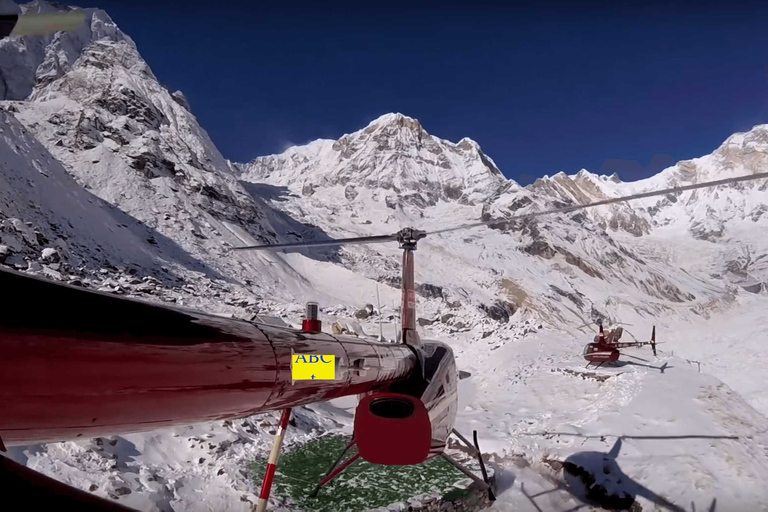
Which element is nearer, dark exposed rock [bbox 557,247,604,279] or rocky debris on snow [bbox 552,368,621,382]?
rocky debris on snow [bbox 552,368,621,382]

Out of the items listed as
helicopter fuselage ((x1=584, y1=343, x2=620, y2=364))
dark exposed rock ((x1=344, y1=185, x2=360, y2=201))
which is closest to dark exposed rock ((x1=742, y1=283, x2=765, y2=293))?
dark exposed rock ((x1=344, y1=185, x2=360, y2=201))

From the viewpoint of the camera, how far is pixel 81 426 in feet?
5.76

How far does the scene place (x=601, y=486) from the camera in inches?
388

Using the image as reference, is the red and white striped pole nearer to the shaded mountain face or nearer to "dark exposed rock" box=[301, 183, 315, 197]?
the shaded mountain face

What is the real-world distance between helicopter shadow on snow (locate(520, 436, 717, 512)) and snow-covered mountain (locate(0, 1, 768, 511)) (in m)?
0.17

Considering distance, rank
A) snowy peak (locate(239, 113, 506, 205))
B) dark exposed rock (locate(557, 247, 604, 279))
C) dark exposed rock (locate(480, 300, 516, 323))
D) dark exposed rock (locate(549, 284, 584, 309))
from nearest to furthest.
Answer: dark exposed rock (locate(480, 300, 516, 323))
dark exposed rock (locate(549, 284, 584, 309))
dark exposed rock (locate(557, 247, 604, 279))
snowy peak (locate(239, 113, 506, 205))

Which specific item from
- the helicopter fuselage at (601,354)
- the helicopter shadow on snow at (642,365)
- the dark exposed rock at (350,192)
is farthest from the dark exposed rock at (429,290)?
the dark exposed rock at (350,192)

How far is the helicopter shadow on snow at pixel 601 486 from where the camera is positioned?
9.19m

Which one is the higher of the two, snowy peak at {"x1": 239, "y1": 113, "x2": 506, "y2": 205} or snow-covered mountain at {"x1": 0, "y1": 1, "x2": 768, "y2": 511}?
snowy peak at {"x1": 239, "y1": 113, "x2": 506, "y2": 205}

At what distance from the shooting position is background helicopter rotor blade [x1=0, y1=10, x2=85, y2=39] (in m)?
1.55

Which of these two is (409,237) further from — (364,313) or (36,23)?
(364,313)

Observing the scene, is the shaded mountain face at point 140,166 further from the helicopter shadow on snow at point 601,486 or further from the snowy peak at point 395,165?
the snowy peak at point 395,165

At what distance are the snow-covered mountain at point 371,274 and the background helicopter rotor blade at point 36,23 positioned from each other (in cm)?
358

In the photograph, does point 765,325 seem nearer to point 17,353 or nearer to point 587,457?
point 587,457
